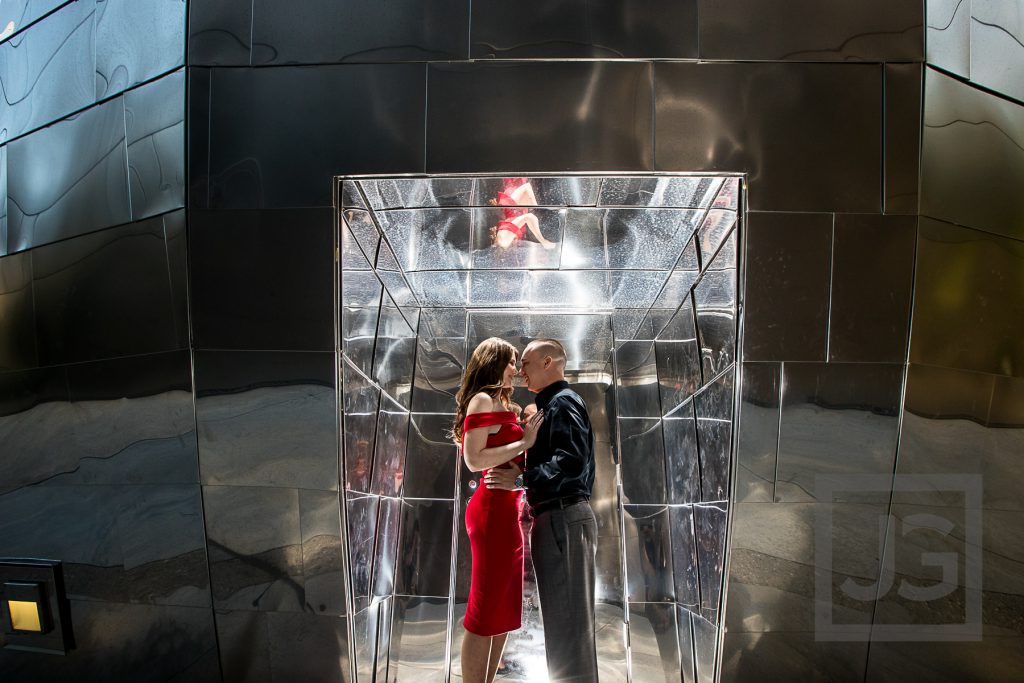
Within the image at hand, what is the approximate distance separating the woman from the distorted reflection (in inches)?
1.5

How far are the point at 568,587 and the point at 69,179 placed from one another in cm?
360

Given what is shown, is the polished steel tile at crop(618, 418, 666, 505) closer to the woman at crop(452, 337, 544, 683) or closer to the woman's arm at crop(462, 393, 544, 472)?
the woman at crop(452, 337, 544, 683)

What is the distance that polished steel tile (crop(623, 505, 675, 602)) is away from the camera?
4789mm

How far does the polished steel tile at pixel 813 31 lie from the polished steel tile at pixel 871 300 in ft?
2.92

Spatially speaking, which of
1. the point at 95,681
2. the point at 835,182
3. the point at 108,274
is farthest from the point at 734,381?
the point at 95,681

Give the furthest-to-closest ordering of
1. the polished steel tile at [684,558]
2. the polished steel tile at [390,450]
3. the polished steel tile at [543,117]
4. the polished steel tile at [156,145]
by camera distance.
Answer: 1. the polished steel tile at [390,450]
2. the polished steel tile at [684,558]
3. the polished steel tile at [156,145]
4. the polished steel tile at [543,117]

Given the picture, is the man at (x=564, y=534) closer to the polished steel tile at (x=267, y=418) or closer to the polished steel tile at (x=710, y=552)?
the polished steel tile at (x=710, y=552)

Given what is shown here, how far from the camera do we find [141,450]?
3787 millimetres

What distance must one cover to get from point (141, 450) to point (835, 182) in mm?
3718

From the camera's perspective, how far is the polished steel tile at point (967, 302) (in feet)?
11.5

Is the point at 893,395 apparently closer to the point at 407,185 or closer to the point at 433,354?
the point at 407,185

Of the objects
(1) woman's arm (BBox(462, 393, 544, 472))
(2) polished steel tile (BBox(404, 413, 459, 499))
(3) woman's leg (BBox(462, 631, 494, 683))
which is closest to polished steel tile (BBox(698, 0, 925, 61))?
(1) woman's arm (BBox(462, 393, 544, 472))

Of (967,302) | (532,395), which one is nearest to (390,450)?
(532,395)

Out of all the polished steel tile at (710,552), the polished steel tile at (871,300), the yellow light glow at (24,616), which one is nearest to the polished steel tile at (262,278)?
the yellow light glow at (24,616)
